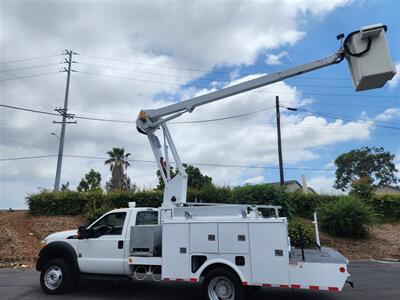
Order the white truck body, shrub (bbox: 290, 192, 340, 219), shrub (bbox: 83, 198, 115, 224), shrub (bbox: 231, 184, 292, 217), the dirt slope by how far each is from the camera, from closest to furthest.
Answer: the white truck body → the dirt slope → shrub (bbox: 231, 184, 292, 217) → shrub (bbox: 83, 198, 115, 224) → shrub (bbox: 290, 192, 340, 219)

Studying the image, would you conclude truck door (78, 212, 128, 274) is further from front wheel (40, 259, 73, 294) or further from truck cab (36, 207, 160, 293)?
front wheel (40, 259, 73, 294)

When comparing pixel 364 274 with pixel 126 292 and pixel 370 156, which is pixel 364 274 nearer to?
pixel 126 292

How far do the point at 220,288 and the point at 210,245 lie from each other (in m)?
0.85

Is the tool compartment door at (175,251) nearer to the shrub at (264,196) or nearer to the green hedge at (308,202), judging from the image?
the shrub at (264,196)

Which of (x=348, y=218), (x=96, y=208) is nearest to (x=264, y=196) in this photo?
(x=348, y=218)

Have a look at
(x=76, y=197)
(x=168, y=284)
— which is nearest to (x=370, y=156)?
(x=76, y=197)

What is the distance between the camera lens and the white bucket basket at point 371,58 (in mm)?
7488

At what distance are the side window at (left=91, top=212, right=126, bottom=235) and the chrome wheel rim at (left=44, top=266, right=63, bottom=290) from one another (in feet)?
4.31

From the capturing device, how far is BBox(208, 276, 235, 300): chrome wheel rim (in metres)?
7.10

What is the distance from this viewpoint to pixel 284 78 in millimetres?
8883

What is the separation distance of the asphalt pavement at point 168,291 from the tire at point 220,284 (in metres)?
1.09

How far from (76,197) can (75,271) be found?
1278 cm

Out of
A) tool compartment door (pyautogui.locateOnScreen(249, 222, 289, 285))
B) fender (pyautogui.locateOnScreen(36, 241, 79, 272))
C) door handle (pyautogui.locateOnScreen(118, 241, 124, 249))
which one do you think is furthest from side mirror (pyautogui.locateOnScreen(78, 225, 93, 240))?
tool compartment door (pyautogui.locateOnScreen(249, 222, 289, 285))

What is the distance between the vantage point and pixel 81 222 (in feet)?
64.0
